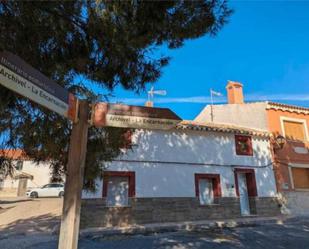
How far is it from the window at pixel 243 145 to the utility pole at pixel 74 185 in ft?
42.7

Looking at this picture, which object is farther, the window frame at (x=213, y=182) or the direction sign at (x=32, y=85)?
the window frame at (x=213, y=182)

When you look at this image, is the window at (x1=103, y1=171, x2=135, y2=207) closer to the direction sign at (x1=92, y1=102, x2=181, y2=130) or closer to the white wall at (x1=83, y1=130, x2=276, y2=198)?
the white wall at (x1=83, y1=130, x2=276, y2=198)

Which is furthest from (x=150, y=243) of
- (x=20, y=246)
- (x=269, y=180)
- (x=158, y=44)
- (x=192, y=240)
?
(x=269, y=180)

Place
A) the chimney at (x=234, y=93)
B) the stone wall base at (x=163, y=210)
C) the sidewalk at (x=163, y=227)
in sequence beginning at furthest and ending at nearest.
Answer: the chimney at (x=234, y=93) → the stone wall base at (x=163, y=210) → the sidewalk at (x=163, y=227)

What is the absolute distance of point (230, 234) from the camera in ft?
31.1

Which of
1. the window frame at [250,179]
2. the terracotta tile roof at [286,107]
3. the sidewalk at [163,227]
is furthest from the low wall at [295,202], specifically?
the terracotta tile roof at [286,107]

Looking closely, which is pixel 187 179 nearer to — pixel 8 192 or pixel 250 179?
pixel 250 179

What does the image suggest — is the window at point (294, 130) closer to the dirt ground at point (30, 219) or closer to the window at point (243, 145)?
the window at point (243, 145)

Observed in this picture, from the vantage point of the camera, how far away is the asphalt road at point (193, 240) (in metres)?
7.58

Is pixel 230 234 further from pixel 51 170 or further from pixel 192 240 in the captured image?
pixel 51 170

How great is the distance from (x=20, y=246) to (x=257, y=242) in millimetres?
6661

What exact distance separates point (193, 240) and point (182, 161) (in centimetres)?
524

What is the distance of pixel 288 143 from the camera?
15992mm

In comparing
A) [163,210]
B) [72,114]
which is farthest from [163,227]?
[72,114]
